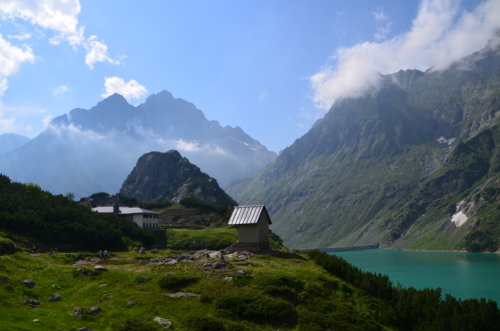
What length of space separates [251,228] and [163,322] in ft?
100

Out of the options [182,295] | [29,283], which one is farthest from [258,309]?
[29,283]

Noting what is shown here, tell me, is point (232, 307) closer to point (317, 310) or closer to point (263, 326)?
point (263, 326)

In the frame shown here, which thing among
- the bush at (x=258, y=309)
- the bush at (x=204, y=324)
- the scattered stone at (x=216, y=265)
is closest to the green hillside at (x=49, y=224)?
the scattered stone at (x=216, y=265)

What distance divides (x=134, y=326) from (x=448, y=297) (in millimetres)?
36836

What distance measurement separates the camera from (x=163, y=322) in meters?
31.5

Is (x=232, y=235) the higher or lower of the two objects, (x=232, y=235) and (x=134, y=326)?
the higher

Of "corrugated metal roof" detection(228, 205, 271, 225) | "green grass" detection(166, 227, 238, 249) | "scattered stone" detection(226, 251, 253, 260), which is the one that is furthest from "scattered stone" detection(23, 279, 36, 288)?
"green grass" detection(166, 227, 238, 249)

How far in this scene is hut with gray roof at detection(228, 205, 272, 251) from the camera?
6072cm

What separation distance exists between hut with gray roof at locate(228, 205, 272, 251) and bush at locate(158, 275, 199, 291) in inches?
817

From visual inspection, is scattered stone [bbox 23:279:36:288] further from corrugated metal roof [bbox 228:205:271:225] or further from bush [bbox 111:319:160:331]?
corrugated metal roof [bbox 228:205:271:225]

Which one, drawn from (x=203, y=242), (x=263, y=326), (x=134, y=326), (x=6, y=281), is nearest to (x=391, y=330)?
(x=263, y=326)

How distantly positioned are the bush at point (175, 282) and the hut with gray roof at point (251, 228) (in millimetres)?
20763

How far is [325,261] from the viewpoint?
174 feet

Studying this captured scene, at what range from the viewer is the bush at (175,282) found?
39.1 m
